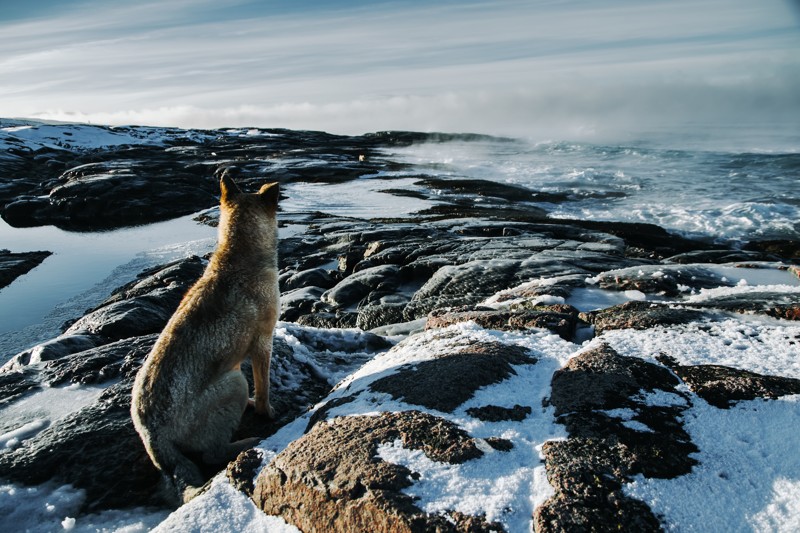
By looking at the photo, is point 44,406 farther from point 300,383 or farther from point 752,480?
point 752,480

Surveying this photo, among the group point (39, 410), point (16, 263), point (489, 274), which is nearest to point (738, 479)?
point (39, 410)

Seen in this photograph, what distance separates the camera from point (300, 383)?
525cm

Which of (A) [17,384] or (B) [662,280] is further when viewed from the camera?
(B) [662,280]

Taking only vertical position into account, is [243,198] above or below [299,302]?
above

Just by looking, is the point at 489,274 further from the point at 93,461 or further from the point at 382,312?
the point at 93,461

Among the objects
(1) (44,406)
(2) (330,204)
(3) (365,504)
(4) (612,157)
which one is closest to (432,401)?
(3) (365,504)

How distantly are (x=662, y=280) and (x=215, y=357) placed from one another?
5.99m

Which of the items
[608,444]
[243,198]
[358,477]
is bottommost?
[358,477]

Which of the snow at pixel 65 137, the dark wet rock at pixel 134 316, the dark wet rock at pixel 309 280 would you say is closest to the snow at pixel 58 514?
the dark wet rock at pixel 134 316

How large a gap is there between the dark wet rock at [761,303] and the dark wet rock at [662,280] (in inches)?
38.6

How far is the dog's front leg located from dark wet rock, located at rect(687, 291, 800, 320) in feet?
15.1

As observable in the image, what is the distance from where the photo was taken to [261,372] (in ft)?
13.9

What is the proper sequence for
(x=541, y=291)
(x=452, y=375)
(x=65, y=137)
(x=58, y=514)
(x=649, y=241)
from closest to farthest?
1. (x=58, y=514)
2. (x=452, y=375)
3. (x=541, y=291)
4. (x=649, y=241)
5. (x=65, y=137)

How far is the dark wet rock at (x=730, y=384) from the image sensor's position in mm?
3145
